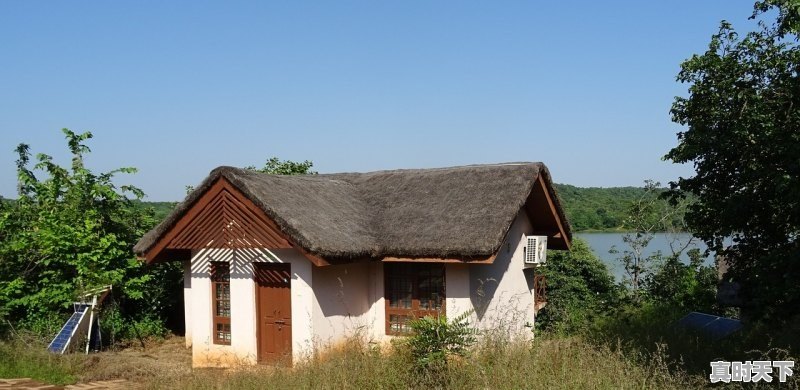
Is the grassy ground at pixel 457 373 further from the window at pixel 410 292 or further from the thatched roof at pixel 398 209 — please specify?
the window at pixel 410 292

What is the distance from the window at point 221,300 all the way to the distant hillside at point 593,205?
1865cm

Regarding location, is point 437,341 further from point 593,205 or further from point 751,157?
point 593,205

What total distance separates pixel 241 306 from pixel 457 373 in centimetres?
508

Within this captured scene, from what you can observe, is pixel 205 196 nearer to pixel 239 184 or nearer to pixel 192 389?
pixel 239 184

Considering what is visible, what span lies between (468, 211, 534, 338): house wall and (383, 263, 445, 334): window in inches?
27.8

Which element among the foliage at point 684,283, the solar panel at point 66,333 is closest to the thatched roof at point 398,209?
the solar panel at point 66,333

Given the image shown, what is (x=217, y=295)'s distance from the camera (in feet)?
40.1

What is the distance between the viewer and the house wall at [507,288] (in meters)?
11.7

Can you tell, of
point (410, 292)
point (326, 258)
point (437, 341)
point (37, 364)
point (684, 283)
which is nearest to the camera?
point (437, 341)

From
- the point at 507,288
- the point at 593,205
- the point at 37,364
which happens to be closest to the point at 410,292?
the point at 507,288

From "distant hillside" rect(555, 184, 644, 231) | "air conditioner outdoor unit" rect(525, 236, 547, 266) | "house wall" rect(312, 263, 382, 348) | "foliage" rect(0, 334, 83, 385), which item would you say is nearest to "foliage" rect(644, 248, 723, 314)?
"air conditioner outdoor unit" rect(525, 236, 547, 266)

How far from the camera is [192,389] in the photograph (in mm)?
8430

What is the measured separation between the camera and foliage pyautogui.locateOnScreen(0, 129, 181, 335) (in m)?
13.2

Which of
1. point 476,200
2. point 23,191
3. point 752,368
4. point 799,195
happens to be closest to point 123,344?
point 23,191
